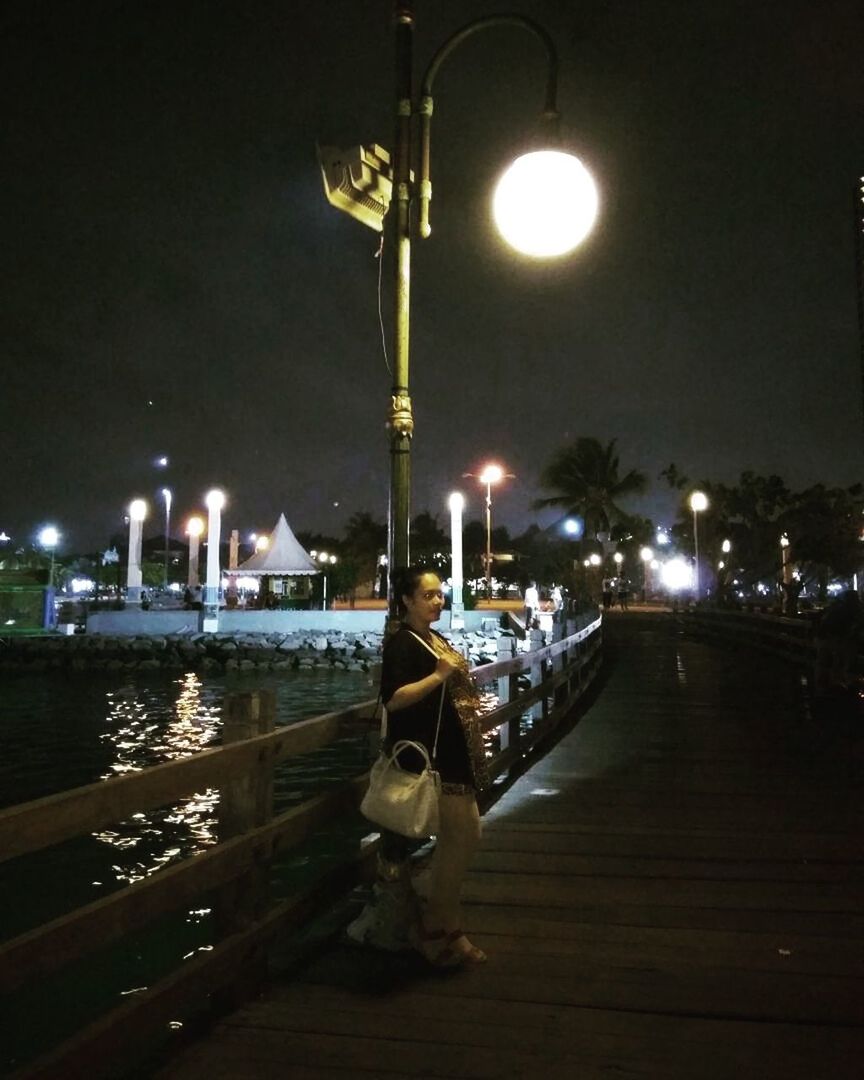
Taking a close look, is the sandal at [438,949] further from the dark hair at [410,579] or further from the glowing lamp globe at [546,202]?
the glowing lamp globe at [546,202]

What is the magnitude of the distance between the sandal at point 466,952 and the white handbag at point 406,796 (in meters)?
0.60

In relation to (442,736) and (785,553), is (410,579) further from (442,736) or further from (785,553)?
(785,553)

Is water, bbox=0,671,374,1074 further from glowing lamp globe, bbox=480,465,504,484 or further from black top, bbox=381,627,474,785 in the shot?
glowing lamp globe, bbox=480,465,504,484

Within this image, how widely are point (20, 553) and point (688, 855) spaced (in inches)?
2909

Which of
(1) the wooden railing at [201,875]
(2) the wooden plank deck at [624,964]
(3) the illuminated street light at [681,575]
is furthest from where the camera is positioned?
(3) the illuminated street light at [681,575]

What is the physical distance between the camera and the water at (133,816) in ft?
18.6

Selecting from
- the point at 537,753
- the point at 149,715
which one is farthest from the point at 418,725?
the point at 149,715

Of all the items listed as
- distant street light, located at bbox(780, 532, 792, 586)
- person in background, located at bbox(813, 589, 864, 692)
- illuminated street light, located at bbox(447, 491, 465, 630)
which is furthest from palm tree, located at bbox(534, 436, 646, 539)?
person in background, located at bbox(813, 589, 864, 692)

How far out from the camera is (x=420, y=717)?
12.9ft

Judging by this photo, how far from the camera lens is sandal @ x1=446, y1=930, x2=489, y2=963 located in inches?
161

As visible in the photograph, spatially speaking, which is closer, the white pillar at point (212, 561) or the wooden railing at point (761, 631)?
the wooden railing at point (761, 631)

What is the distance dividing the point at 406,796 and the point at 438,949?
0.82 meters

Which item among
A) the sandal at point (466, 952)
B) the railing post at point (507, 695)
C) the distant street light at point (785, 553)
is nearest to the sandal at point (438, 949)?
the sandal at point (466, 952)

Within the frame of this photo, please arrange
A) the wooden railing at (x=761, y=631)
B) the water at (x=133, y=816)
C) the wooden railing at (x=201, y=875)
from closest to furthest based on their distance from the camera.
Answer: the wooden railing at (x=201, y=875) → the water at (x=133, y=816) → the wooden railing at (x=761, y=631)
